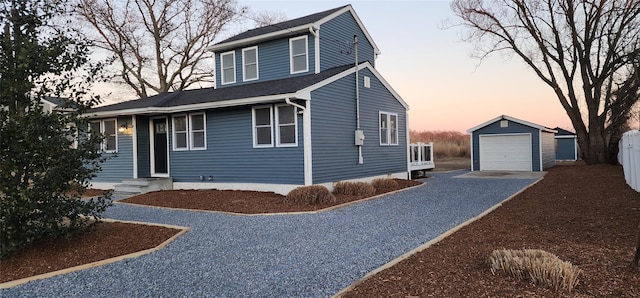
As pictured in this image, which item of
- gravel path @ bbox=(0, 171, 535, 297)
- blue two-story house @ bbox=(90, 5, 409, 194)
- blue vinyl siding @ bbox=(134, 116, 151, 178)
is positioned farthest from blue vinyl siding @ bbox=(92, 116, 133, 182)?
gravel path @ bbox=(0, 171, 535, 297)

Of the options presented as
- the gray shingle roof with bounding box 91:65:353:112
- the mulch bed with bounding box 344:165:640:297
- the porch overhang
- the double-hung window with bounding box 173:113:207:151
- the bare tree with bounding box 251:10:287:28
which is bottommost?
the mulch bed with bounding box 344:165:640:297

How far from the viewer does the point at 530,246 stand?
5.41 m

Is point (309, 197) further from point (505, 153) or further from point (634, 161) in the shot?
point (505, 153)

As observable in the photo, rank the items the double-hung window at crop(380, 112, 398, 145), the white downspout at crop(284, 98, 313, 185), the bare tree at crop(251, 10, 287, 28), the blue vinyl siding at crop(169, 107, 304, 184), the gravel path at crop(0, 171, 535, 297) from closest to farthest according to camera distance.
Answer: the gravel path at crop(0, 171, 535, 297)
the white downspout at crop(284, 98, 313, 185)
the blue vinyl siding at crop(169, 107, 304, 184)
the double-hung window at crop(380, 112, 398, 145)
the bare tree at crop(251, 10, 287, 28)

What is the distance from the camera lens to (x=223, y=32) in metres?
31.0

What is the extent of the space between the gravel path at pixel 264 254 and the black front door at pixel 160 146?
480 centimetres

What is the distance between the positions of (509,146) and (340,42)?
11581 millimetres

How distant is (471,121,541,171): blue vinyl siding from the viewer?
68.2 ft

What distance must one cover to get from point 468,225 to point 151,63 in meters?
28.0

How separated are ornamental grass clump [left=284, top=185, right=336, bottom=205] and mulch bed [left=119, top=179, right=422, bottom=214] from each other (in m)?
0.18

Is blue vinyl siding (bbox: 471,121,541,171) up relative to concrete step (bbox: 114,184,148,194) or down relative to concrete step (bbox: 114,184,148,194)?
up

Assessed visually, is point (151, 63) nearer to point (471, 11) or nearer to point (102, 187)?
point (102, 187)

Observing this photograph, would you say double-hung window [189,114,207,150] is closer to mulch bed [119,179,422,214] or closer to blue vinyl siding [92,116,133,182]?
mulch bed [119,179,422,214]

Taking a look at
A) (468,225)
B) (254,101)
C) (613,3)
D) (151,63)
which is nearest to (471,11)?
(613,3)
